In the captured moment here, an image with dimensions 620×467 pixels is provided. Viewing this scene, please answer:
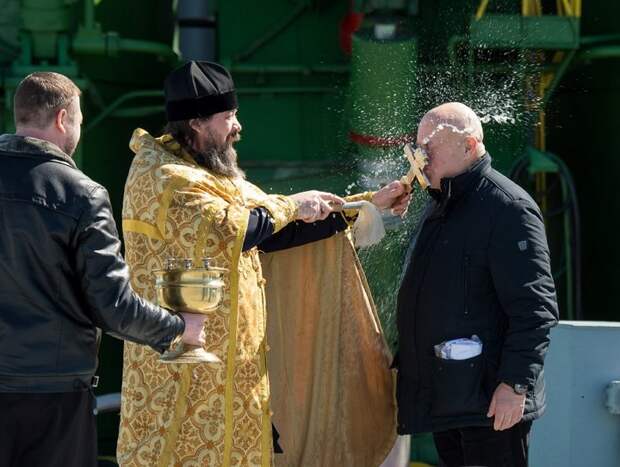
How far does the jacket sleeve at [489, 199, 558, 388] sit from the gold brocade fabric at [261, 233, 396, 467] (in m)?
0.67

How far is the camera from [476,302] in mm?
3971

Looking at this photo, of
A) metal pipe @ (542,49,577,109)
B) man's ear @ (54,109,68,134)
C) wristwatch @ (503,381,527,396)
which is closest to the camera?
man's ear @ (54,109,68,134)

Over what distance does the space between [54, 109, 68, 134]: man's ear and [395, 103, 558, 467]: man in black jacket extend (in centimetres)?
126

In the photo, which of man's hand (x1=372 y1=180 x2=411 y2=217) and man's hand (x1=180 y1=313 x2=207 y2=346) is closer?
man's hand (x1=180 y1=313 x2=207 y2=346)

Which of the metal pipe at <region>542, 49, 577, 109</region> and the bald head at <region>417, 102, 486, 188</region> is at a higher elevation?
the metal pipe at <region>542, 49, 577, 109</region>

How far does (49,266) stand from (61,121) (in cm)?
40

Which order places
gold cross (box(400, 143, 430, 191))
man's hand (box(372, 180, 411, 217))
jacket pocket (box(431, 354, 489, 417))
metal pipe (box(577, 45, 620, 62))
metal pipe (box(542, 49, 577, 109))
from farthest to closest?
1. metal pipe (box(577, 45, 620, 62))
2. metal pipe (box(542, 49, 577, 109))
3. man's hand (box(372, 180, 411, 217))
4. gold cross (box(400, 143, 430, 191))
5. jacket pocket (box(431, 354, 489, 417))

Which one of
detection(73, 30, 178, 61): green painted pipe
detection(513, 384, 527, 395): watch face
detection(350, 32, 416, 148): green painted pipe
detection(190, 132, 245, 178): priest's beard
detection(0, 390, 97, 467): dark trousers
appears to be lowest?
detection(0, 390, 97, 467): dark trousers

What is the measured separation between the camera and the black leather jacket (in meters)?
3.26

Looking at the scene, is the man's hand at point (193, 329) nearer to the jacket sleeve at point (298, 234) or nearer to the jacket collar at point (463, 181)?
the jacket sleeve at point (298, 234)

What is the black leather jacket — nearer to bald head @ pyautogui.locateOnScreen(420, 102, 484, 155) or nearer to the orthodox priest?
the orthodox priest

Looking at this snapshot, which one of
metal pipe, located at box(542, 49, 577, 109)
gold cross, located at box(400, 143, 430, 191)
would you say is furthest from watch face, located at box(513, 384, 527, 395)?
metal pipe, located at box(542, 49, 577, 109)

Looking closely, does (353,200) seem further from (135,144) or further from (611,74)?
(611,74)

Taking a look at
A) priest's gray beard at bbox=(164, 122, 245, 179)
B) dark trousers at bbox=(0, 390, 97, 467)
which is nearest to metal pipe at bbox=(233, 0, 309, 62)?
priest's gray beard at bbox=(164, 122, 245, 179)
